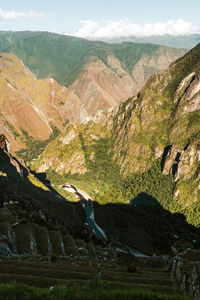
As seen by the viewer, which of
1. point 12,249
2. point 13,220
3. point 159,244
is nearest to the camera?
point 12,249

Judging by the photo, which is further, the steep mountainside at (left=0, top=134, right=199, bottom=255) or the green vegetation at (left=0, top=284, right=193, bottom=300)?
the steep mountainside at (left=0, top=134, right=199, bottom=255)

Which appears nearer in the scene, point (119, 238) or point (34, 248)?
point (34, 248)

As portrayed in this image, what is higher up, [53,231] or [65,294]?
[65,294]

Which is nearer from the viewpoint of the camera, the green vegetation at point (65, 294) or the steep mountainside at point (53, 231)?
the green vegetation at point (65, 294)

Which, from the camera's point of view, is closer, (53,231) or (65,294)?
(65,294)

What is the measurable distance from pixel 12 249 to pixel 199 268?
2183 cm

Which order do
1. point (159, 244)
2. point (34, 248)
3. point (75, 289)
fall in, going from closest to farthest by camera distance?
1. point (75, 289)
2. point (34, 248)
3. point (159, 244)

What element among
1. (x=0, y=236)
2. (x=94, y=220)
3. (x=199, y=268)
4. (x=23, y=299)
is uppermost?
(x=23, y=299)

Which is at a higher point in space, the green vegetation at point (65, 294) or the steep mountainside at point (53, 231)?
the green vegetation at point (65, 294)

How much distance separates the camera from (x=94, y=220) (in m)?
178

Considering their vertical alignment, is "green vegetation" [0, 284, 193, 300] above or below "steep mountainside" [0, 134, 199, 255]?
above

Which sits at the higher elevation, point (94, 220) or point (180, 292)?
point (180, 292)

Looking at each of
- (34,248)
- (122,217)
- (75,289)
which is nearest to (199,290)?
(75,289)

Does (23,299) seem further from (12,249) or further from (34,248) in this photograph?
(34,248)
